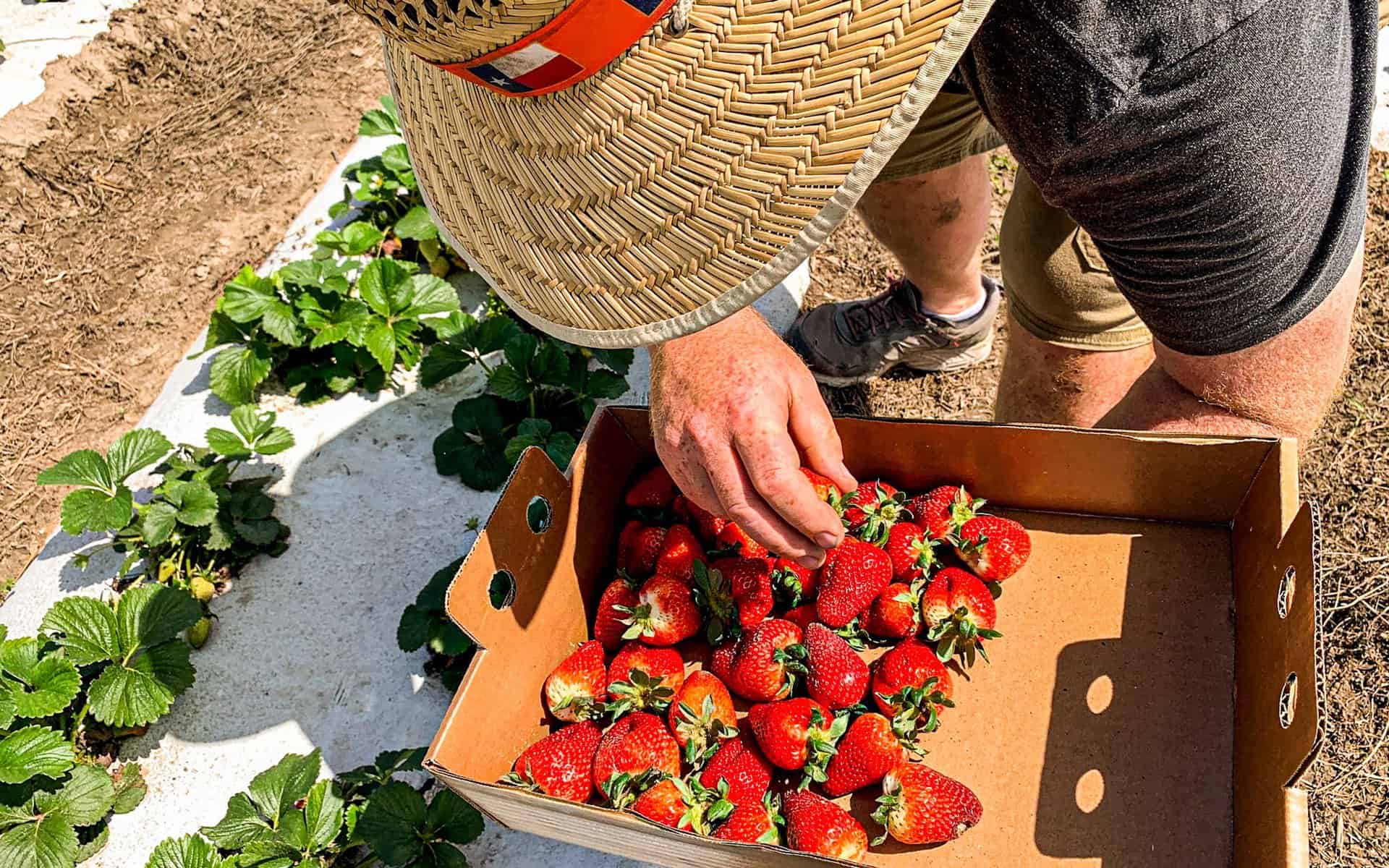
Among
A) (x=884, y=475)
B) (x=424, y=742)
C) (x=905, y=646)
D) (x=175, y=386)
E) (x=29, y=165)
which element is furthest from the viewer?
(x=29, y=165)

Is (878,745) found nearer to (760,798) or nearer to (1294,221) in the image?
(760,798)

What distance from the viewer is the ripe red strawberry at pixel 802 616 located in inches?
57.7

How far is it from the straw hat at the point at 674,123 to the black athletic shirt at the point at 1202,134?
0.71 ft

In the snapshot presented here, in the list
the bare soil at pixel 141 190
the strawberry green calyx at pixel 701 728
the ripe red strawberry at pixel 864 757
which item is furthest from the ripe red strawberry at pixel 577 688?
the bare soil at pixel 141 190

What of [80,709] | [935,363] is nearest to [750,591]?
[935,363]

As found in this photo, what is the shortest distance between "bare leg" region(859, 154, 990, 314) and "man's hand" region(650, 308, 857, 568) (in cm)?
75

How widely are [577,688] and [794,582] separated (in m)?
0.35

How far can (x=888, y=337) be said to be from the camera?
86.8 inches

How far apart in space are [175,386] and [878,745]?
1896 millimetres

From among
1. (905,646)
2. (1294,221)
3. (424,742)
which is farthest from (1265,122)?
(424,742)

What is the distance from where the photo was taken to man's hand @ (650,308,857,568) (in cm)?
118

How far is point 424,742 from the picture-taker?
67.0 inches

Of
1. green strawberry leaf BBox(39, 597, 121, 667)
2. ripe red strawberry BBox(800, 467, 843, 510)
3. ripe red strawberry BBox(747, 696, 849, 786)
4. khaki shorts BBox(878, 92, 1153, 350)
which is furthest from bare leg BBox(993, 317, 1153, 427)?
green strawberry leaf BBox(39, 597, 121, 667)

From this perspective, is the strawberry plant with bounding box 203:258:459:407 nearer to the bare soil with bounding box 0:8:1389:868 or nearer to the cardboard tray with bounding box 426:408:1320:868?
the bare soil with bounding box 0:8:1389:868
